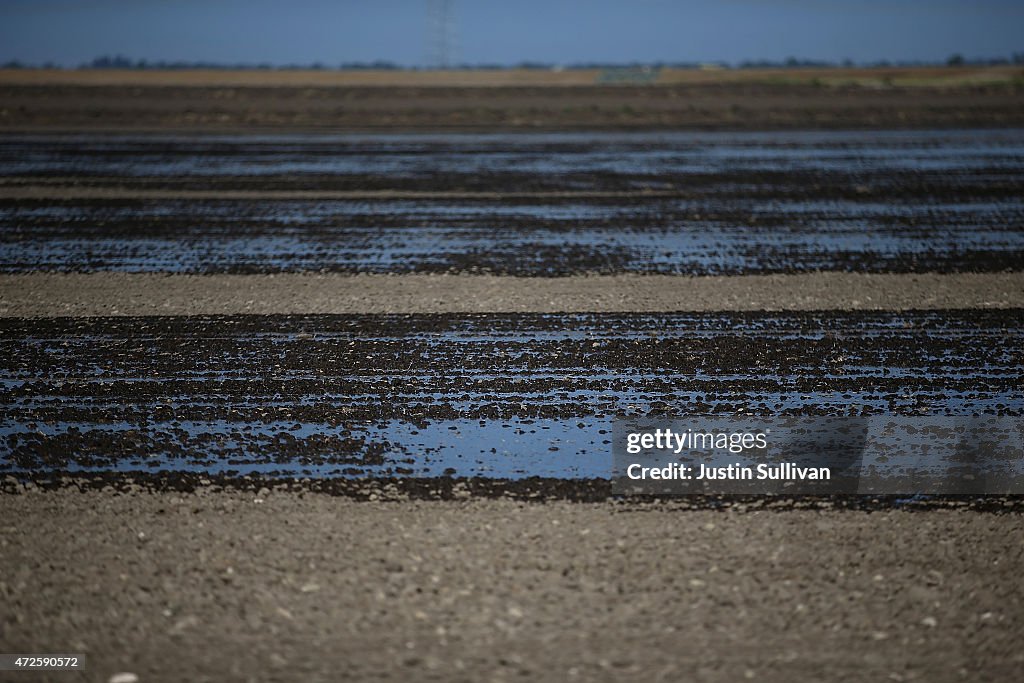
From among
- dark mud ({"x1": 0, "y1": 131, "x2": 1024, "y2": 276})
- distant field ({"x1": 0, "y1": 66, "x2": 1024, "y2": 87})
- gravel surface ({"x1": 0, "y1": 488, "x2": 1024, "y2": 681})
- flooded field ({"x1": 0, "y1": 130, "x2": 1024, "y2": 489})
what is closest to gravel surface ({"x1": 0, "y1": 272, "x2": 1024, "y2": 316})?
flooded field ({"x1": 0, "y1": 130, "x2": 1024, "y2": 489})

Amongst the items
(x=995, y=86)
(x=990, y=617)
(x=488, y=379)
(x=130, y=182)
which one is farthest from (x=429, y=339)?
(x=995, y=86)

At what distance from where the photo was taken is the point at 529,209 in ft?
55.3

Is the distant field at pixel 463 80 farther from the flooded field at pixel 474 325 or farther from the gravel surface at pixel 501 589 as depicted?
the gravel surface at pixel 501 589

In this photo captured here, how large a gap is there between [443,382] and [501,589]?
10.8ft

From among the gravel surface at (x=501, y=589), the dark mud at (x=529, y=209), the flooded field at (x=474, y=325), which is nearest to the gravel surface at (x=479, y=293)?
the flooded field at (x=474, y=325)

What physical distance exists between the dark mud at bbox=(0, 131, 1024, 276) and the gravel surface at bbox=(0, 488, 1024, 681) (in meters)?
6.57

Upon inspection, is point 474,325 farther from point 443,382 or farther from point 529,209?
point 529,209

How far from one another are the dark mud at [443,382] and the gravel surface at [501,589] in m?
0.76

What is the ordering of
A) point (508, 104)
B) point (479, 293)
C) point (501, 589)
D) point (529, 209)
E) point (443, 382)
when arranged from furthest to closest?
point (508, 104), point (529, 209), point (479, 293), point (443, 382), point (501, 589)

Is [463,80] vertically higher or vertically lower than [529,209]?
higher

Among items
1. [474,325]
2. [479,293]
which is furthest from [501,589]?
[479,293]

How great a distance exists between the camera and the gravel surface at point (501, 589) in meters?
4.40

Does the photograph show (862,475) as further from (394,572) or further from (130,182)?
(130,182)

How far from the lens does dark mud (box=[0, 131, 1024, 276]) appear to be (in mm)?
12789
